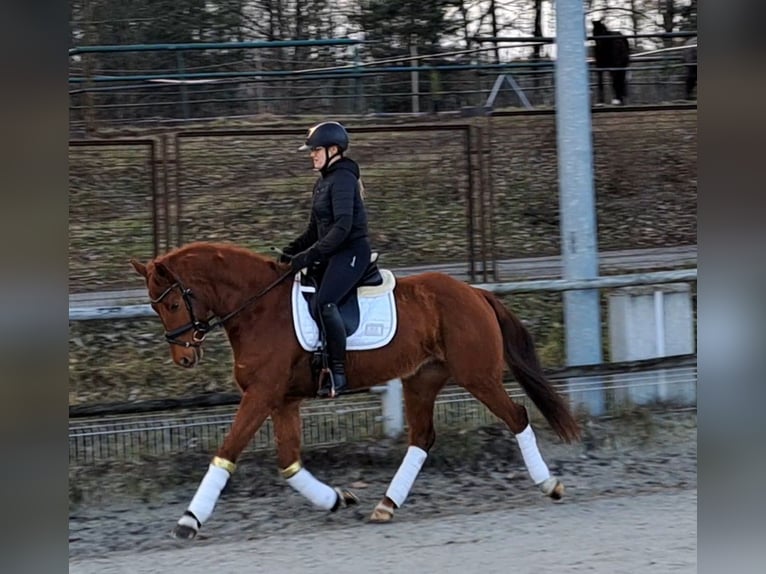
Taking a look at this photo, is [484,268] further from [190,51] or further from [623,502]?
[190,51]

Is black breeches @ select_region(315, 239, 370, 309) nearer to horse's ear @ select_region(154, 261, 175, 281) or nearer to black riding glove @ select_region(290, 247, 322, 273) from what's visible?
black riding glove @ select_region(290, 247, 322, 273)

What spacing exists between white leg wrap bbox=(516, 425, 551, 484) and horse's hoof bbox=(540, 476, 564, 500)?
3 centimetres

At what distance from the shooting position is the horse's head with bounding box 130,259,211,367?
5.38m

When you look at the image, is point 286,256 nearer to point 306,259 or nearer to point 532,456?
point 306,259

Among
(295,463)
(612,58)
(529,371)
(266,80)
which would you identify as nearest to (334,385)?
(295,463)

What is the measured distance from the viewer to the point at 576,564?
498cm

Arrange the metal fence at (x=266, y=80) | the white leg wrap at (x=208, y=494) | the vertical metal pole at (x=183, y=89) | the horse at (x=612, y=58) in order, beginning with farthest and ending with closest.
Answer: the horse at (x=612, y=58)
the vertical metal pole at (x=183, y=89)
the metal fence at (x=266, y=80)
the white leg wrap at (x=208, y=494)

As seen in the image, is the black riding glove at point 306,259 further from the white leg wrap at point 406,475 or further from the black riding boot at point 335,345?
the white leg wrap at point 406,475

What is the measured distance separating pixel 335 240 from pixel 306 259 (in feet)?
0.66

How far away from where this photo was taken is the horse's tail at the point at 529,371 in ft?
19.2

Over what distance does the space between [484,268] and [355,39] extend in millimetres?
1827

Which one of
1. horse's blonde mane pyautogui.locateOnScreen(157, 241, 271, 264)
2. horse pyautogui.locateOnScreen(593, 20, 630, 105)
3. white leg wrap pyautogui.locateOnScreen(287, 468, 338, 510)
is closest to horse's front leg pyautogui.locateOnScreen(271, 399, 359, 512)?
white leg wrap pyautogui.locateOnScreen(287, 468, 338, 510)

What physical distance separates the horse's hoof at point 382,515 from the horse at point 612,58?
13.4 feet

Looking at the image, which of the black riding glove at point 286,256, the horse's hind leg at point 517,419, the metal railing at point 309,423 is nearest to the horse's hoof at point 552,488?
the horse's hind leg at point 517,419
